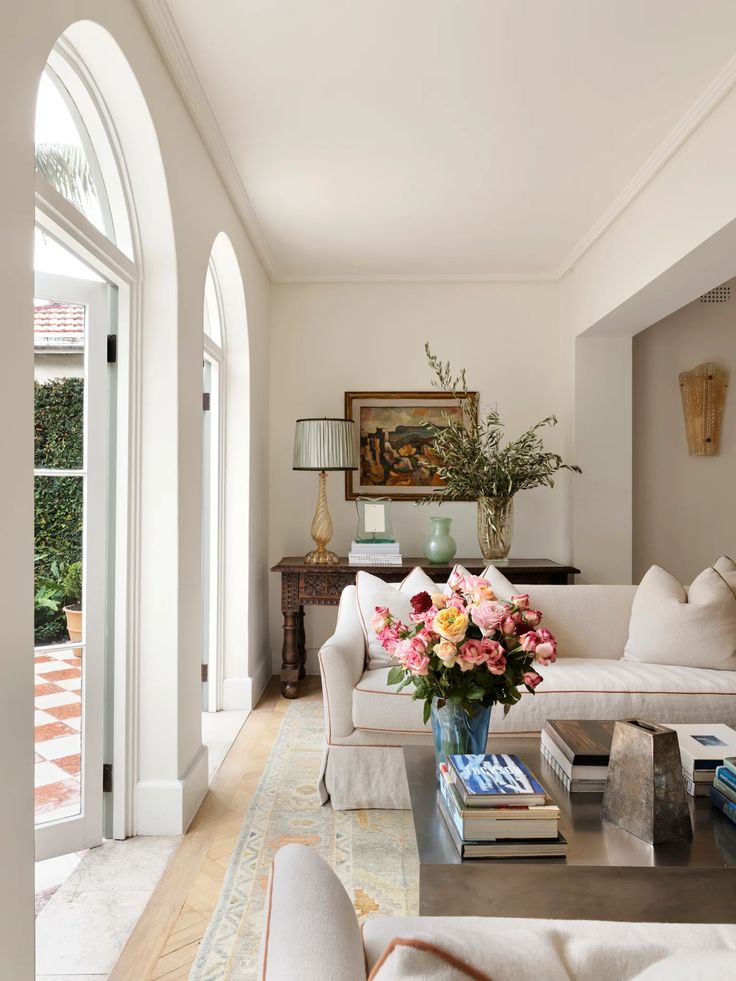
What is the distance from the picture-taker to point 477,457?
442cm

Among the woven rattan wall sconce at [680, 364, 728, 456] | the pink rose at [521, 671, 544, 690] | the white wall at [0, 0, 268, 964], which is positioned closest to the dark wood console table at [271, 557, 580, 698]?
the woven rattan wall sconce at [680, 364, 728, 456]

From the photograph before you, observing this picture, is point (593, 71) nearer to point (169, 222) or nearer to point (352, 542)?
point (169, 222)

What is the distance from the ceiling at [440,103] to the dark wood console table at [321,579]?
1.94 meters

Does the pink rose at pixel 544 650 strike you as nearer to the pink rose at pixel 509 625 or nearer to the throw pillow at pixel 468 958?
the pink rose at pixel 509 625

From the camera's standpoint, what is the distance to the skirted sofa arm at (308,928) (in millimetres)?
728

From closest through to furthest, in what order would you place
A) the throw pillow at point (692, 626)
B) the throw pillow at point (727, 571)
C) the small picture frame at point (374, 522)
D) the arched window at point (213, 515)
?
the throw pillow at point (692, 626) < the throw pillow at point (727, 571) < the arched window at point (213, 515) < the small picture frame at point (374, 522)

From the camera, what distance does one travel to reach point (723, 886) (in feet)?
4.97

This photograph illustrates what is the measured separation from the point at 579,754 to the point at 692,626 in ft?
4.69

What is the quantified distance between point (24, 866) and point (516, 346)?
428cm

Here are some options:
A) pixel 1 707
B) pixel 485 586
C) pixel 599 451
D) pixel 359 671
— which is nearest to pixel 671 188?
pixel 599 451

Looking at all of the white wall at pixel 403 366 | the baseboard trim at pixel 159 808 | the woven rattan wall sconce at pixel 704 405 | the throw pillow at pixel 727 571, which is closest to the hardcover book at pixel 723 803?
the throw pillow at pixel 727 571

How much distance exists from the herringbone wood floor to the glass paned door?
1.22ft

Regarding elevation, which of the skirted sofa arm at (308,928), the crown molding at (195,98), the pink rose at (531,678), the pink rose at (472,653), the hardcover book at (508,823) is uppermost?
the crown molding at (195,98)

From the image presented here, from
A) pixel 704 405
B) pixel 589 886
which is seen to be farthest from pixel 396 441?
pixel 589 886
